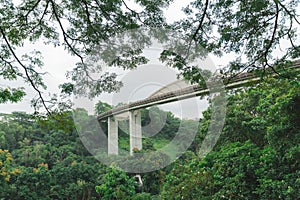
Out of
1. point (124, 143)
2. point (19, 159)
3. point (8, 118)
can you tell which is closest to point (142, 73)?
point (124, 143)

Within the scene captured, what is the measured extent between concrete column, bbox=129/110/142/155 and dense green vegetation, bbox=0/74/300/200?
0.18 metres

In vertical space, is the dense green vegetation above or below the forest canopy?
below

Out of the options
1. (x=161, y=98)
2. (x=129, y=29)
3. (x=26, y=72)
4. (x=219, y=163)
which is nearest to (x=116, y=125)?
(x=161, y=98)

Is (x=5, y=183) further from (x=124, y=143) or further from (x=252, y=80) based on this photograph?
(x=252, y=80)

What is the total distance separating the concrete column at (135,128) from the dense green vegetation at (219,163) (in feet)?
0.60

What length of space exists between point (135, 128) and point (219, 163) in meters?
2.31

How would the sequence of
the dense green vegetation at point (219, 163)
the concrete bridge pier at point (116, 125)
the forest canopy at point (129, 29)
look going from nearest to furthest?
the forest canopy at point (129, 29) → the dense green vegetation at point (219, 163) → the concrete bridge pier at point (116, 125)

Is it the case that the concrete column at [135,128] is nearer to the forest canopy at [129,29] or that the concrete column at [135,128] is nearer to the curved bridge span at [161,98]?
the curved bridge span at [161,98]

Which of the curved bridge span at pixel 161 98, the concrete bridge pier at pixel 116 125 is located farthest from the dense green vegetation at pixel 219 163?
the concrete bridge pier at pixel 116 125

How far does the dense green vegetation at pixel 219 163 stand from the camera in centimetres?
342

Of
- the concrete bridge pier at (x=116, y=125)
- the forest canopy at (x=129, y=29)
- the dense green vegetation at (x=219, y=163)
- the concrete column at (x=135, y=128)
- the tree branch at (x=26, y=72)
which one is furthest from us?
the concrete column at (x=135, y=128)

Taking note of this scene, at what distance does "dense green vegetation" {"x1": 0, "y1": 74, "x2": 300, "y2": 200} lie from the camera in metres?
3.42

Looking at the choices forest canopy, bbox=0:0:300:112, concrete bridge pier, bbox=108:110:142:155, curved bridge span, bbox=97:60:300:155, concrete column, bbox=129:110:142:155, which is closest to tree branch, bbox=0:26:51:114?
forest canopy, bbox=0:0:300:112

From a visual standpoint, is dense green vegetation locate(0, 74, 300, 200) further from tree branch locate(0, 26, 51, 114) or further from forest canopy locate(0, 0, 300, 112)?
forest canopy locate(0, 0, 300, 112)
